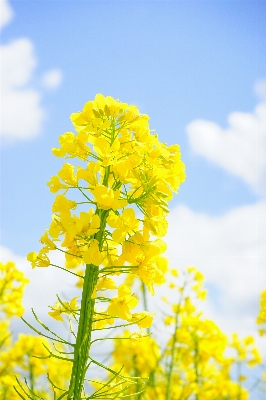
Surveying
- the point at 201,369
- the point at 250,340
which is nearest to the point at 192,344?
the point at 201,369

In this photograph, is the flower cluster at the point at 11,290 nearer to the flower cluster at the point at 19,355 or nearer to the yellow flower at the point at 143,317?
the flower cluster at the point at 19,355

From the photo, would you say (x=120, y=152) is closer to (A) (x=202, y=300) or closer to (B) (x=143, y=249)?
(B) (x=143, y=249)

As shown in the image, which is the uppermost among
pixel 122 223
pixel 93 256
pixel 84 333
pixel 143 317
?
pixel 122 223

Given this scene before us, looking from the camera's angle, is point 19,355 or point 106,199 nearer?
point 106,199

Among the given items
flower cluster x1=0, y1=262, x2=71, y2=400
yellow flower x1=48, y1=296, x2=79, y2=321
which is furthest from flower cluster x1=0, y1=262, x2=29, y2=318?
yellow flower x1=48, y1=296, x2=79, y2=321

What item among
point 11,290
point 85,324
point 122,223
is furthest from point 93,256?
point 11,290

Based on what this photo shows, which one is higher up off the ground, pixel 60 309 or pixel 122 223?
pixel 122 223

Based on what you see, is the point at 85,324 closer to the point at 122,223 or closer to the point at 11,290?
the point at 122,223

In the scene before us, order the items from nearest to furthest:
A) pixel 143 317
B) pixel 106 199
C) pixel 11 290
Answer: pixel 106 199
pixel 143 317
pixel 11 290
